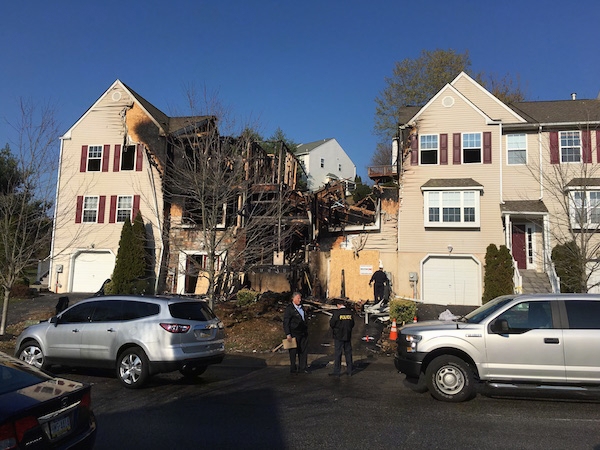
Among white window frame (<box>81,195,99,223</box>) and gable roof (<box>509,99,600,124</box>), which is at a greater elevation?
gable roof (<box>509,99,600,124</box>)

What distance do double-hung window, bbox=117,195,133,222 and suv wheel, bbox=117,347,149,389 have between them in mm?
16498

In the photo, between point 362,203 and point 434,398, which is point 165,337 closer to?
point 434,398

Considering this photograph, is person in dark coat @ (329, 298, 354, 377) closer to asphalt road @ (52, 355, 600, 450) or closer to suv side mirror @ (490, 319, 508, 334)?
asphalt road @ (52, 355, 600, 450)

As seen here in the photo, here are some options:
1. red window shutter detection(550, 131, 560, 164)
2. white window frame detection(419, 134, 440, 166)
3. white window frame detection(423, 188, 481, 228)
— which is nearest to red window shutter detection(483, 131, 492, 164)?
white window frame detection(423, 188, 481, 228)

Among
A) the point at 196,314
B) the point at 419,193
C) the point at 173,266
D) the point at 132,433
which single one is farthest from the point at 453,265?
the point at 132,433

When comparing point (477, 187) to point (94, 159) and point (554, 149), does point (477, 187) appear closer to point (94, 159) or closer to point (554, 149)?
point (554, 149)

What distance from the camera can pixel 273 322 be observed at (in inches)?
584

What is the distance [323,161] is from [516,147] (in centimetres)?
3309

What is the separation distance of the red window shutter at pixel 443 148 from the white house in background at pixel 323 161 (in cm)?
2604

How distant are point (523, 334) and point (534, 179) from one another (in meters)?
15.6

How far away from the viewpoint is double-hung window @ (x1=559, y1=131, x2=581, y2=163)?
20.0 metres

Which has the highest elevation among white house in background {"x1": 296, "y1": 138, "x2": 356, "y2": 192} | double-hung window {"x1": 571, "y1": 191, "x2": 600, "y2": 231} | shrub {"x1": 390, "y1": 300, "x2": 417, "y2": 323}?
white house in background {"x1": 296, "y1": 138, "x2": 356, "y2": 192}

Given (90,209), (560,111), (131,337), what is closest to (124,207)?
(90,209)

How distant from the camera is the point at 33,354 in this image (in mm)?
9125
